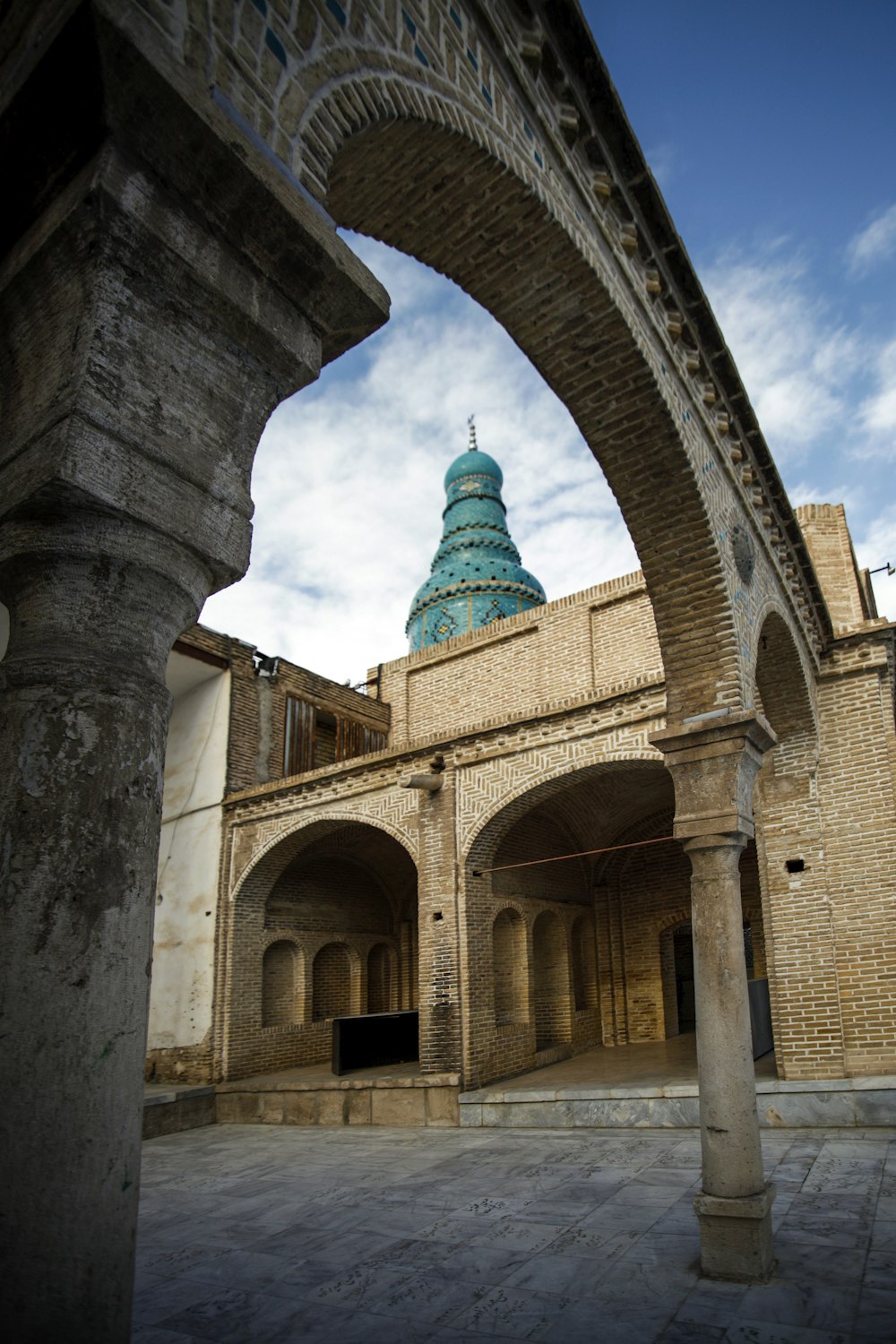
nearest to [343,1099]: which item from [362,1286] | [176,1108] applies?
[176,1108]

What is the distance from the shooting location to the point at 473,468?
25.6 m

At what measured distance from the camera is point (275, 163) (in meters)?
2.23

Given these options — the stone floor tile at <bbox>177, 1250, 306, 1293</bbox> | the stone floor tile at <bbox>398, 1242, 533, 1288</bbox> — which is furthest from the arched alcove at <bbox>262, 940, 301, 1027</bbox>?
the stone floor tile at <bbox>398, 1242, 533, 1288</bbox>

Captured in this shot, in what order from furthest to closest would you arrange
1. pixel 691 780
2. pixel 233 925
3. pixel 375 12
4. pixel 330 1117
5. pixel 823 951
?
pixel 233 925
pixel 330 1117
pixel 823 951
pixel 691 780
pixel 375 12

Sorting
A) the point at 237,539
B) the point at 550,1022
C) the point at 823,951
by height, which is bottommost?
the point at 550,1022

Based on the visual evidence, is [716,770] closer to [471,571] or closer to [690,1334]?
[690,1334]

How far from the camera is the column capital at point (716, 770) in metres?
5.61

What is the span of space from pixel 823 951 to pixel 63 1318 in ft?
30.9

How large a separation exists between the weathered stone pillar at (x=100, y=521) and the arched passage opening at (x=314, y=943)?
39.0 feet

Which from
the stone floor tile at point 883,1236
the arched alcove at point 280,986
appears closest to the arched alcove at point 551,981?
the arched alcove at point 280,986

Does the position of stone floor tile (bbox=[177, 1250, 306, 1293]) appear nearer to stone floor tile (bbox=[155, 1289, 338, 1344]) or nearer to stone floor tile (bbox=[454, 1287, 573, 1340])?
stone floor tile (bbox=[155, 1289, 338, 1344])

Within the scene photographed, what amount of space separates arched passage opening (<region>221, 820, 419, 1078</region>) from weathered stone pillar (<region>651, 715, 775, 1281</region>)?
8619 mm

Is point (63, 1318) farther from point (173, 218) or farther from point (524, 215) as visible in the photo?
point (524, 215)

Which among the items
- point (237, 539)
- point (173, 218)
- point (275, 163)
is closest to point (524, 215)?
point (275, 163)
